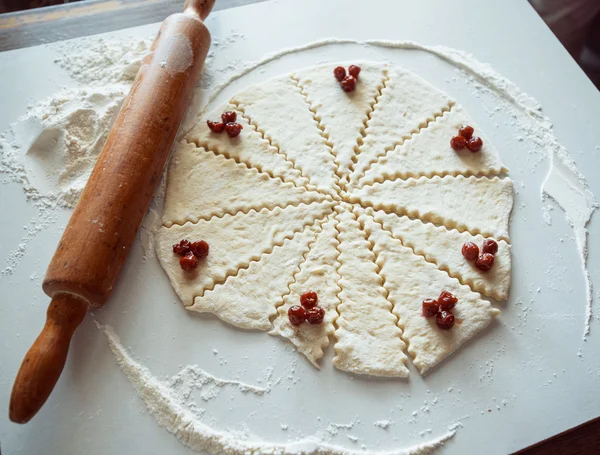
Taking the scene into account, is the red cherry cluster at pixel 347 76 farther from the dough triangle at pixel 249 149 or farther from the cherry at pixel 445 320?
the cherry at pixel 445 320

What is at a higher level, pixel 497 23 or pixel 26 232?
pixel 497 23

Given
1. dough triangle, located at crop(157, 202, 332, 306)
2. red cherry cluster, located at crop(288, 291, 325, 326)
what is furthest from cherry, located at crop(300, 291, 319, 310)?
dough triangle, located at crop(157, 202, 332, 306)

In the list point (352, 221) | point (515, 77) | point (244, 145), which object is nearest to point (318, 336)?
point (352, 221)

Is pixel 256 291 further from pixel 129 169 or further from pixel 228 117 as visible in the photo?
pixel 228 117

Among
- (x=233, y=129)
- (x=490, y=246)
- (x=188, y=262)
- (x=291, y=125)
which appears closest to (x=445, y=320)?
(x=490, y=246)

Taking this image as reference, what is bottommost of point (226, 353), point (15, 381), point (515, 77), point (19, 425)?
point (19, 425)

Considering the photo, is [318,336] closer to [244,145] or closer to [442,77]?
[244,145]
